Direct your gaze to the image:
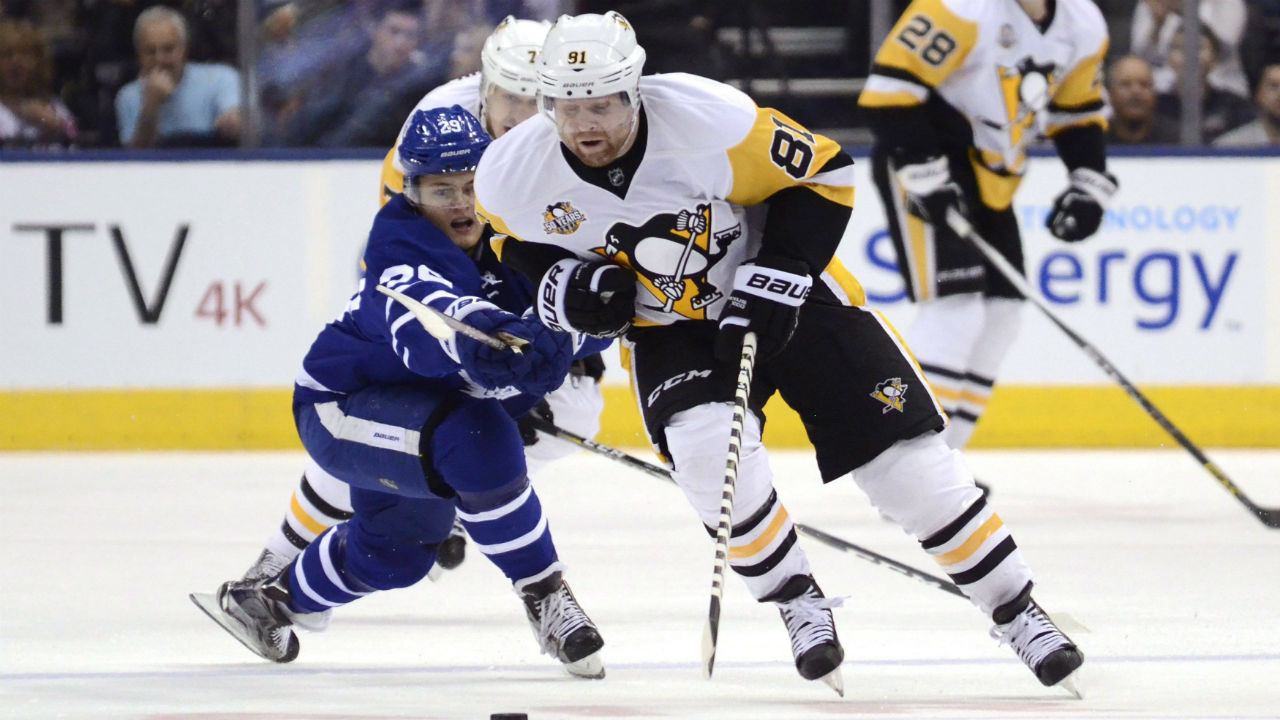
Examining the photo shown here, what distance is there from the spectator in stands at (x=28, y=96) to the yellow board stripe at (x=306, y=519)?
11.1 ft

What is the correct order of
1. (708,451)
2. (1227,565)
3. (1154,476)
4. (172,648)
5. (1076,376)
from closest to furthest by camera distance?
(708,451) < (172,648) < (1227,565) < (1154,476) < (1076,376)

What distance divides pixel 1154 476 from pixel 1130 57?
1467 mm

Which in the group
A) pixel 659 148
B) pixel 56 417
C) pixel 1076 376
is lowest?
pixel 56 417

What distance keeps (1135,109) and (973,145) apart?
1585 mm

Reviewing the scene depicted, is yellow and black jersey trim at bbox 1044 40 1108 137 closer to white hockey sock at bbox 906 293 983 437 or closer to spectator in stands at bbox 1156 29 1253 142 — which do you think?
white hockey sock at bbox 906 293 983 437

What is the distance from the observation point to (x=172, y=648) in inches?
140

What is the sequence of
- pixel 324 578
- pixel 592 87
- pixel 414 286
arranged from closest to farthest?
pixel 592 87 → pixel 414 286 → pixel 324 578

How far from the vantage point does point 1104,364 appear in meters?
4.62

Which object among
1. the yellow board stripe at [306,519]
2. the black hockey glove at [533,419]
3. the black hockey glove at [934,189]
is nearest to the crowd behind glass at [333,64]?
the black hockey glove at [934,189]

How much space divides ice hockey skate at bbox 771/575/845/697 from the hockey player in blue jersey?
1.09 feet

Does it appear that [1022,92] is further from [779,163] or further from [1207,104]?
[779,163]

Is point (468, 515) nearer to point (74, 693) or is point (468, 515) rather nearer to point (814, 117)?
point (74, 693)

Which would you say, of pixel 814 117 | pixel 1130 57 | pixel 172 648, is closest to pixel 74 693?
pixel 172 648

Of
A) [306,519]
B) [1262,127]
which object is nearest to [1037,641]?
[306,519]
